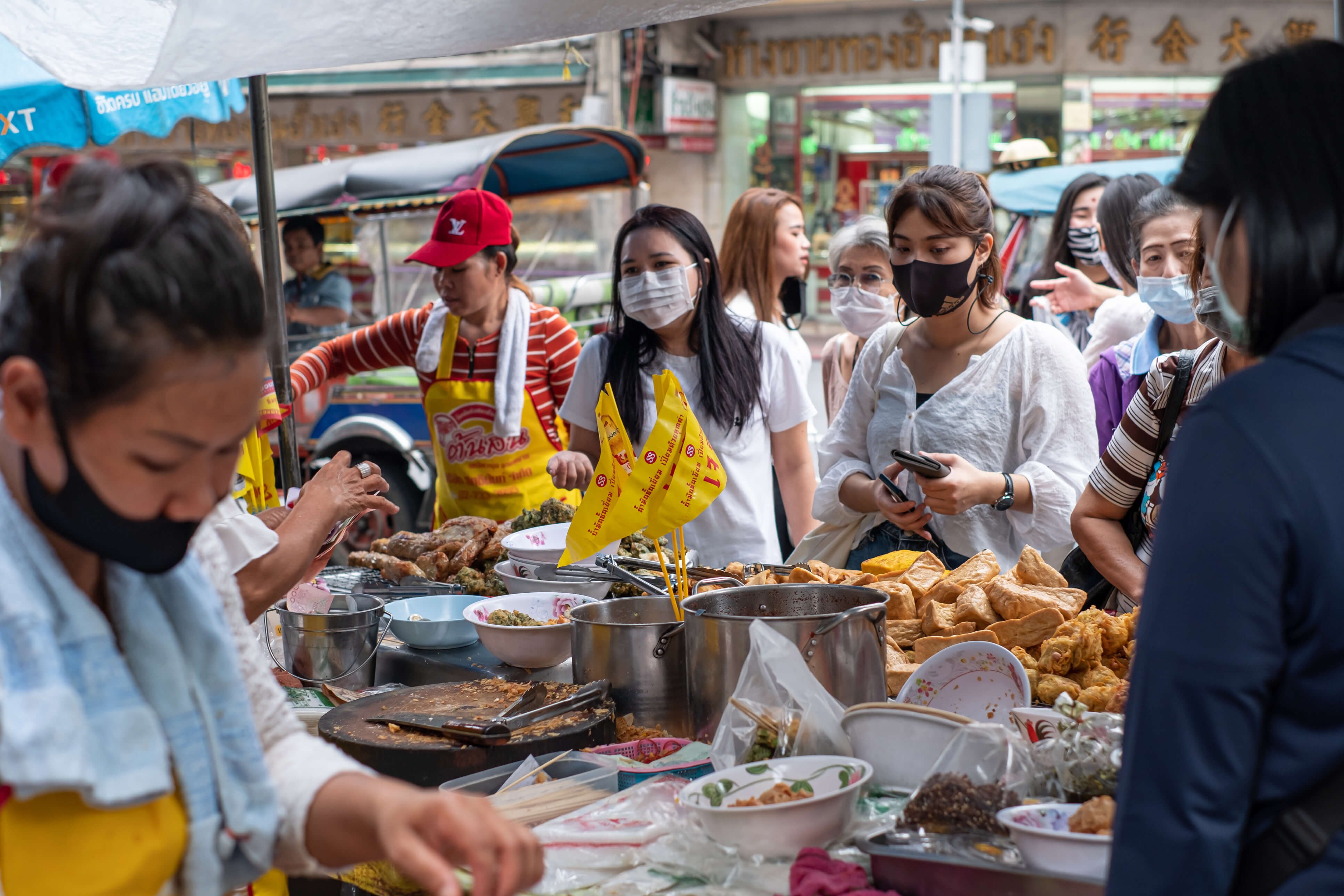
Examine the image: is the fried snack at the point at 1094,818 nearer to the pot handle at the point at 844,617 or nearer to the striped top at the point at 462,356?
the pot handle at the point at 844,617

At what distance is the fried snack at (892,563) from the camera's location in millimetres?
2725

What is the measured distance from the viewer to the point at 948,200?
3.00 metres

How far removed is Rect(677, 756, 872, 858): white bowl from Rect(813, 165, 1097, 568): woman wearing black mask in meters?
1.23

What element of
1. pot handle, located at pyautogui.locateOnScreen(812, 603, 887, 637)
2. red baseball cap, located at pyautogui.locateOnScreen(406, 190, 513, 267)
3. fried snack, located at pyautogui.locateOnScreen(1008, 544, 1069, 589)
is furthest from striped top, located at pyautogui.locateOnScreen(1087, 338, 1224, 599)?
red baseball cap, located at pyautogui.locateOnScreen(406, 190, 513, 267)

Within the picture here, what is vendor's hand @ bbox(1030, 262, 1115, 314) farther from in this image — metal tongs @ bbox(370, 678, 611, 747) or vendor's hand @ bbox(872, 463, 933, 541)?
metal tongs @ bbox(370, 678, 611, 747)

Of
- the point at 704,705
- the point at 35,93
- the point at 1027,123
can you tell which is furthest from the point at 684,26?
the point at 704,705

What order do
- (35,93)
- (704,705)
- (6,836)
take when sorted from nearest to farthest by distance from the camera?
(6,836) → (704,705) → (35,93)

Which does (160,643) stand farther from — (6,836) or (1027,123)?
(1027,123)

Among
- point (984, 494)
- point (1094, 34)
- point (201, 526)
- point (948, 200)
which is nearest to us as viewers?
point (201, 526)

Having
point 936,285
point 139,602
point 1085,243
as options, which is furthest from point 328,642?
point 1085,243

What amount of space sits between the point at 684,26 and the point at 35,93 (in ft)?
36.7

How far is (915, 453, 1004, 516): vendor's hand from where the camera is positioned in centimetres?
273

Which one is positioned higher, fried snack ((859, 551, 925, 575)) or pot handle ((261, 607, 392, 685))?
fried snack ((859, 551, 925, 575))

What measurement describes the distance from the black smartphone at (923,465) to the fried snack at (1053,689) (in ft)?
2.31
